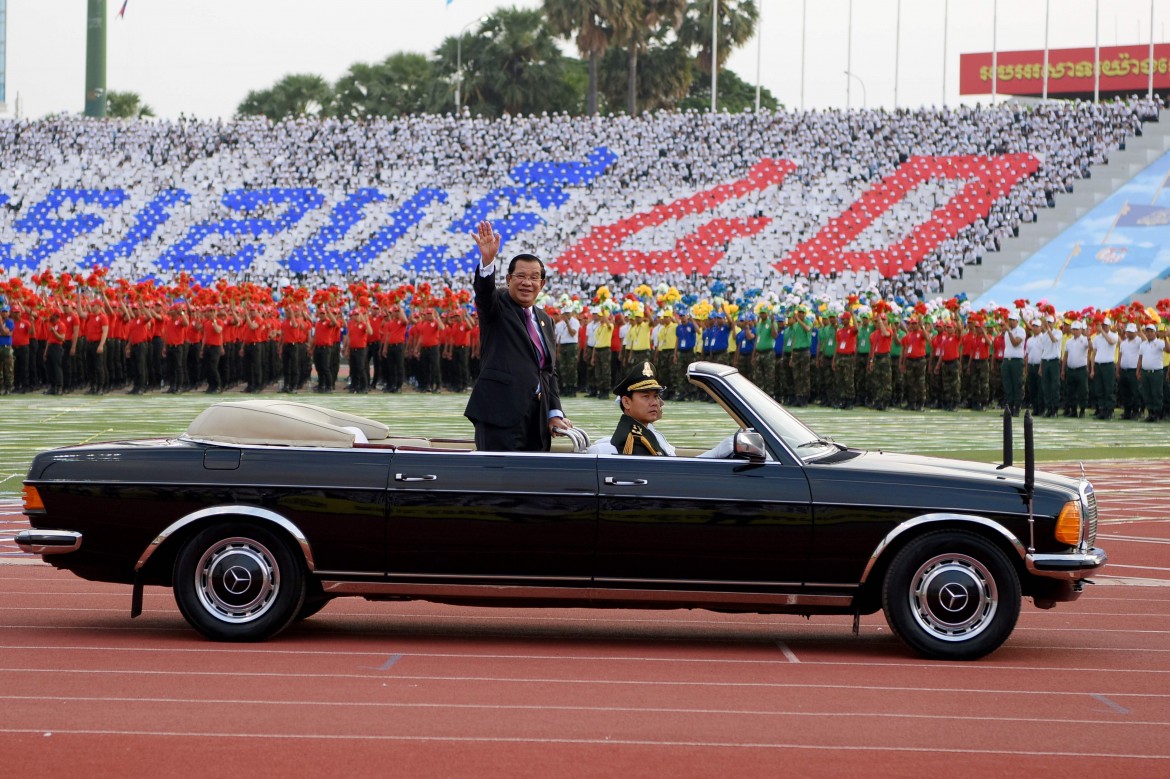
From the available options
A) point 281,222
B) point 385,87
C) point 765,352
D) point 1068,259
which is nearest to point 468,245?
point 281,222

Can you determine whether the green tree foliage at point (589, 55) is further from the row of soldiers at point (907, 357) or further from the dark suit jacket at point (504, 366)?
the dark suit jacket at point (504, 366)

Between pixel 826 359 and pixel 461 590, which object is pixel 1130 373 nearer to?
pixel 826 359

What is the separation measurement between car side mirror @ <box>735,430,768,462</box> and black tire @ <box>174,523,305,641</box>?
6.88 ft

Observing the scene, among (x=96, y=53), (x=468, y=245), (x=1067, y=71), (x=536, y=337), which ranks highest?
(x=1067, y=71)

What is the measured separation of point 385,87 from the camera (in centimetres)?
8938

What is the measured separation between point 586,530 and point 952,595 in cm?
167

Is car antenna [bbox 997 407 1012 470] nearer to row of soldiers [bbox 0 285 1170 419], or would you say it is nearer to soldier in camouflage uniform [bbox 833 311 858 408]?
row of soldiers [bbox 0 285 1170 419]

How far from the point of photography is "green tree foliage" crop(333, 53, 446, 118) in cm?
8925

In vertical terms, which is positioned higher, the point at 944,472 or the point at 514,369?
the point at 514,369

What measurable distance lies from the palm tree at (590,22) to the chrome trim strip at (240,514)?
216 ft

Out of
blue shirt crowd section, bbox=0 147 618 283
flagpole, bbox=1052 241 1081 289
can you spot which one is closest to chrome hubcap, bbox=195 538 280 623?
flagpole, bbox=1052 241 1081 289

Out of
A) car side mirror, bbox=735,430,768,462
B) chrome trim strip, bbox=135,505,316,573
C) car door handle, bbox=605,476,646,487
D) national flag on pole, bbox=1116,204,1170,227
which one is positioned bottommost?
chrome trim strip, bbox=135,505,316,573

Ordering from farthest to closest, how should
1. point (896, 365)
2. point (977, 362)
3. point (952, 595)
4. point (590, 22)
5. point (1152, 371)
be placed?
point (590, 22) < point (896, 365) < point (977, 362) < point (1152, 371) < point (952, 595)

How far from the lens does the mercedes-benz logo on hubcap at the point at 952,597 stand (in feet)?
25.8
